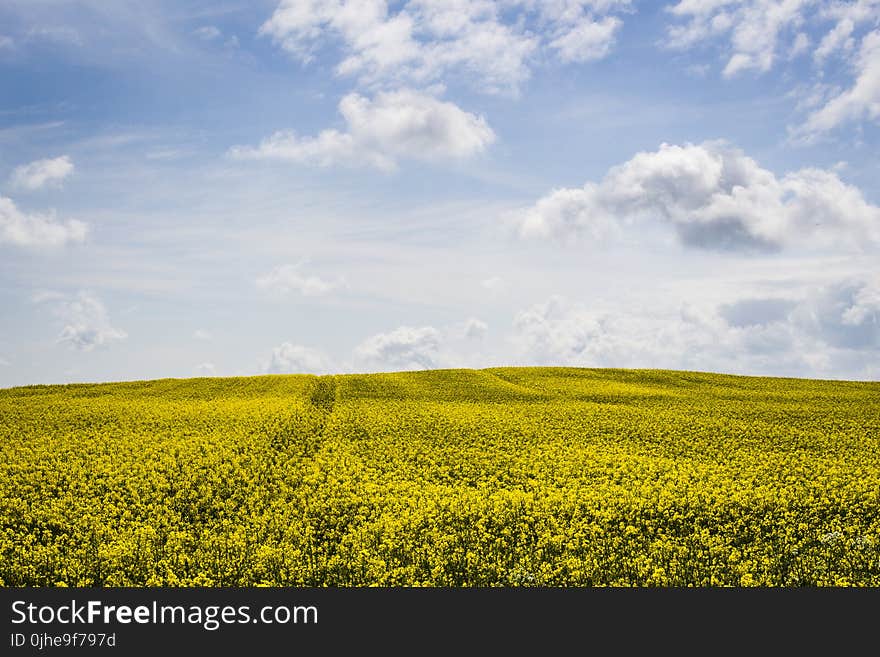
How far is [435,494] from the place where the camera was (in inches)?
945

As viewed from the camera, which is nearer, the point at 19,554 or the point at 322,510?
the point at 19,554

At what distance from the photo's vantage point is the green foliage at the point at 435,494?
17.7 meters

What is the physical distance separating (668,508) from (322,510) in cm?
1242

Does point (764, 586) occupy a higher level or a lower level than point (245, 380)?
lower

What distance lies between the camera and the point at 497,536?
67.3 feet

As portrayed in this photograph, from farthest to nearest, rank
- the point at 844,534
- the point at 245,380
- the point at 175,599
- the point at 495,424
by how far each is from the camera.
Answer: the point at 245,380 → the point at 495,424 → the point at 844,534 → the point at 175,599

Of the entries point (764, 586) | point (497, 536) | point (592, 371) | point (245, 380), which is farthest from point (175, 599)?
point (592, 371)

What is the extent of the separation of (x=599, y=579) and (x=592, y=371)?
52.8 meters

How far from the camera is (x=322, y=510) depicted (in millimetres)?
22422

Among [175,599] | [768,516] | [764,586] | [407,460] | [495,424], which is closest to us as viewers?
[175,599]

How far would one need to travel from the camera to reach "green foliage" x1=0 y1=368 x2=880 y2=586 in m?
17.7

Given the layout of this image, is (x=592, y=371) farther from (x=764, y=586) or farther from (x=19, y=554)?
(x=19, y=554)

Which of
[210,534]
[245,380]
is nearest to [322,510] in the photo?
[210,534]

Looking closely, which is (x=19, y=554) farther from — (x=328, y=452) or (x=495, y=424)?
(x=495, y=424)
